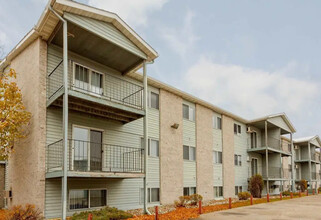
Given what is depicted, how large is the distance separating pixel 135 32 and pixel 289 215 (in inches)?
461

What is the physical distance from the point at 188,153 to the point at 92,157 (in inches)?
374

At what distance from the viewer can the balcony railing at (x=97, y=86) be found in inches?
523

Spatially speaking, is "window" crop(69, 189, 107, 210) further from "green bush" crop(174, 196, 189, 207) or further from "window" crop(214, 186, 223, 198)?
"window" crop(214, 186, 223, 198)

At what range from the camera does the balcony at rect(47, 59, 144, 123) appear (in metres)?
12.5

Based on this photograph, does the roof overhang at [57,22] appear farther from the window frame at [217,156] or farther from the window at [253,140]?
the window at [253,140]

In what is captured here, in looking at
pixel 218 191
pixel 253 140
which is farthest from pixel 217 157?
pixel 253 140

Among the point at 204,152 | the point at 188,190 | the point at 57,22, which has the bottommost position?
the point at 188,190

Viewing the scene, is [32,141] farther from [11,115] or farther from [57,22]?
[57,22]

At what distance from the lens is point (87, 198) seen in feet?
46.2

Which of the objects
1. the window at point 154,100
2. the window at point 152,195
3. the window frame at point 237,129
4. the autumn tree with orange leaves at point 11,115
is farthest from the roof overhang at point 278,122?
the autumn tree with orange leaves at point 11,115

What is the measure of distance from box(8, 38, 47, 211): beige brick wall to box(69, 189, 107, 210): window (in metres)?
1.61

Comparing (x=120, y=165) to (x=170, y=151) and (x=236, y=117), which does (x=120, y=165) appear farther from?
(x=236, y=117)

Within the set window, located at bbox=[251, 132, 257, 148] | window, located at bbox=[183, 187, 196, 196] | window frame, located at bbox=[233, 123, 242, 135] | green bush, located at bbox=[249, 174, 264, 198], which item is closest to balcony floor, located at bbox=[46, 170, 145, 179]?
window, located at bbox=[183, 187, 196, 196]

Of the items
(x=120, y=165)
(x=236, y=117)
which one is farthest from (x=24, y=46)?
(x=236, y=117)
